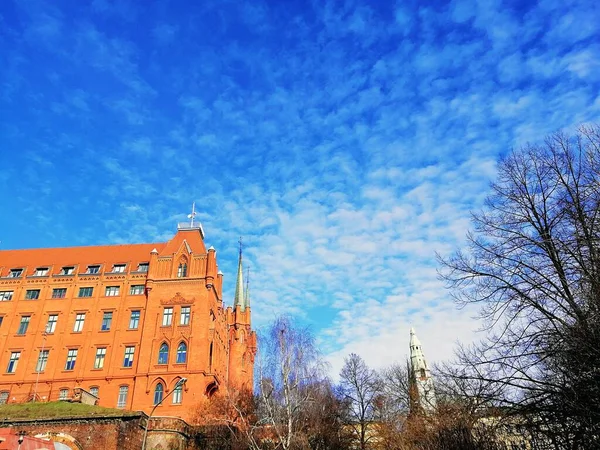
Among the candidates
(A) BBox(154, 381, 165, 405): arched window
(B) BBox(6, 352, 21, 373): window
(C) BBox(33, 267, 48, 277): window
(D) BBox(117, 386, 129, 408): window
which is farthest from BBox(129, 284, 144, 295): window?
(B) BBox(6, 352, 21, 373): window

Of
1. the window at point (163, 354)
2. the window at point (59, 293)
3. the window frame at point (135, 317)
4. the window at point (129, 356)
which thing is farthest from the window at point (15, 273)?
the window at point (163, 354)

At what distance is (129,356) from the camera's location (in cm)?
4022

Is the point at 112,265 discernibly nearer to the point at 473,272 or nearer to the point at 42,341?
the point at 42,341

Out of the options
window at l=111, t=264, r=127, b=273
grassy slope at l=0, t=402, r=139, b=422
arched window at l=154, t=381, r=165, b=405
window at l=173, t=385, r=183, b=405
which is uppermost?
window at l=111, t=264, r=127, b=273

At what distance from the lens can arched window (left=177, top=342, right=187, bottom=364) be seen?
1532 inches

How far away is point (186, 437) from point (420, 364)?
159 ft

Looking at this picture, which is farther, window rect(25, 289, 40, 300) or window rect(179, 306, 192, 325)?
window rect(25, 289, 40, 300)

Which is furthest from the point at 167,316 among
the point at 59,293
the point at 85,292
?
the point at 59,293

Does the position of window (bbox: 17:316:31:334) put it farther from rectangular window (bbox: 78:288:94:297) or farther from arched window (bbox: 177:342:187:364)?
arched window (bbox: 177:342:187:364)

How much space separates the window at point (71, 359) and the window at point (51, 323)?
294 centimetres

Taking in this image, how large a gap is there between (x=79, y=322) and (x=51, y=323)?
2681 mm

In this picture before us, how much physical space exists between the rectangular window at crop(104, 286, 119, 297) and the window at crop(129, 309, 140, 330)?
2838 mm

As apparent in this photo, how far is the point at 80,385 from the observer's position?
1549 inches

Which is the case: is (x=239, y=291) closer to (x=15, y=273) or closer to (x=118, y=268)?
(x=118, y=268)
